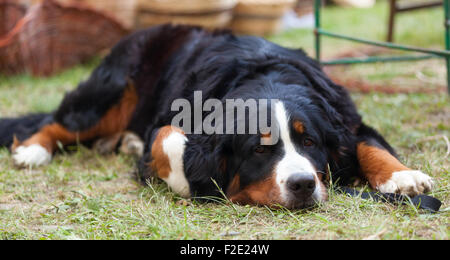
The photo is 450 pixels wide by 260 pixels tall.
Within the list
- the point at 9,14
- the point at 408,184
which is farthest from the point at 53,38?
the point at 408,184

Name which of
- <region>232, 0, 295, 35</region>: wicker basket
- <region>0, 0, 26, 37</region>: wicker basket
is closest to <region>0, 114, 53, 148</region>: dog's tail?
<region>0, 0, 26, 37</region>: wicker basket

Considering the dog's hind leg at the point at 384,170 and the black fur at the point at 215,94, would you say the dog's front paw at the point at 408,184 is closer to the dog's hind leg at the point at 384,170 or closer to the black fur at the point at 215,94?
the dog's hind leg at the point at 384,170

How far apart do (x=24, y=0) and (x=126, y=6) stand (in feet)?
5.31

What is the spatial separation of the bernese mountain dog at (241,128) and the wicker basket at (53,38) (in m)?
3.11

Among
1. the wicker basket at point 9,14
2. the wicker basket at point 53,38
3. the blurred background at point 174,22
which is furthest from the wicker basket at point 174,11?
the wicker basket at point 9,14

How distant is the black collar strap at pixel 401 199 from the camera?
10.0ft

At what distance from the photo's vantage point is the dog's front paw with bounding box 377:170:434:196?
10.9 feet

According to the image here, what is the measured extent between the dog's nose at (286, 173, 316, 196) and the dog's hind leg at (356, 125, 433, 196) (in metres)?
0.60

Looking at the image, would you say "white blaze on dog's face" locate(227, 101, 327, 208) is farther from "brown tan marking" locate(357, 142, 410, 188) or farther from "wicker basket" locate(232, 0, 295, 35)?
"wicker basket" locate(232, 0, 295, 35)

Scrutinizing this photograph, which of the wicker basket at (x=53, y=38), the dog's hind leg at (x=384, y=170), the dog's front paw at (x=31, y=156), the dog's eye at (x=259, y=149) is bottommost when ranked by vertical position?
the dog's front paw at (x=31, y=156)

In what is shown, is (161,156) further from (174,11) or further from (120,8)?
(174,11)

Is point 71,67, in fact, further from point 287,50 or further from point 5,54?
point 287,50

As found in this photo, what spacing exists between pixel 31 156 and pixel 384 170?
9.48 feet
